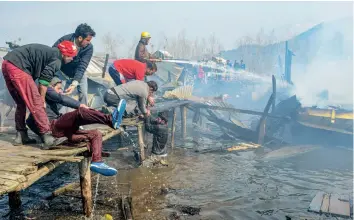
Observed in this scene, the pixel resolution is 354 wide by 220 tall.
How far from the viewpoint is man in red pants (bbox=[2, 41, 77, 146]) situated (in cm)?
431

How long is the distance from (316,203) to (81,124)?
5.05 m

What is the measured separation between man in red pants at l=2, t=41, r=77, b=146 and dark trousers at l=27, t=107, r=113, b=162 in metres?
0.18

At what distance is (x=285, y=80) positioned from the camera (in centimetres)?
2109

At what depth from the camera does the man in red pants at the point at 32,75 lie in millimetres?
4309

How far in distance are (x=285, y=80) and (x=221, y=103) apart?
7.51 m

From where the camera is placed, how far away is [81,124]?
14.7 ft

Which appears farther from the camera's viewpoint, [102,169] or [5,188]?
[102,169]

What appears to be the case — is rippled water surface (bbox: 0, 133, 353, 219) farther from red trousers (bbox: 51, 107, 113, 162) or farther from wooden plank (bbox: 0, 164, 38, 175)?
wooden plank (bbox: 0, 164, 38, 175)

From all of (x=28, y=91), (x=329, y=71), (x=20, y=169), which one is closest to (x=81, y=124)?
(x=28, y=91)

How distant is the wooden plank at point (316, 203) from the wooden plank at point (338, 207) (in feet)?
0.65

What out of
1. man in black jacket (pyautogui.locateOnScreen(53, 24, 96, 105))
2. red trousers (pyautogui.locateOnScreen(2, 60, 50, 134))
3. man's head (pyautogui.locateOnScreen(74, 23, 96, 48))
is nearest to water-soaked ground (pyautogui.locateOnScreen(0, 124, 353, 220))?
red trousers (pyautogui.locateOnScreen(2, 60, 50, 134))

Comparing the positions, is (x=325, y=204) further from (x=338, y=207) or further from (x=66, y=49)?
(x=66, y=49)

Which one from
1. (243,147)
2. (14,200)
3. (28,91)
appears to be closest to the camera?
(28,91)

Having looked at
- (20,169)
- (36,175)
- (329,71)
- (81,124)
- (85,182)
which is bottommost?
(85,182)
